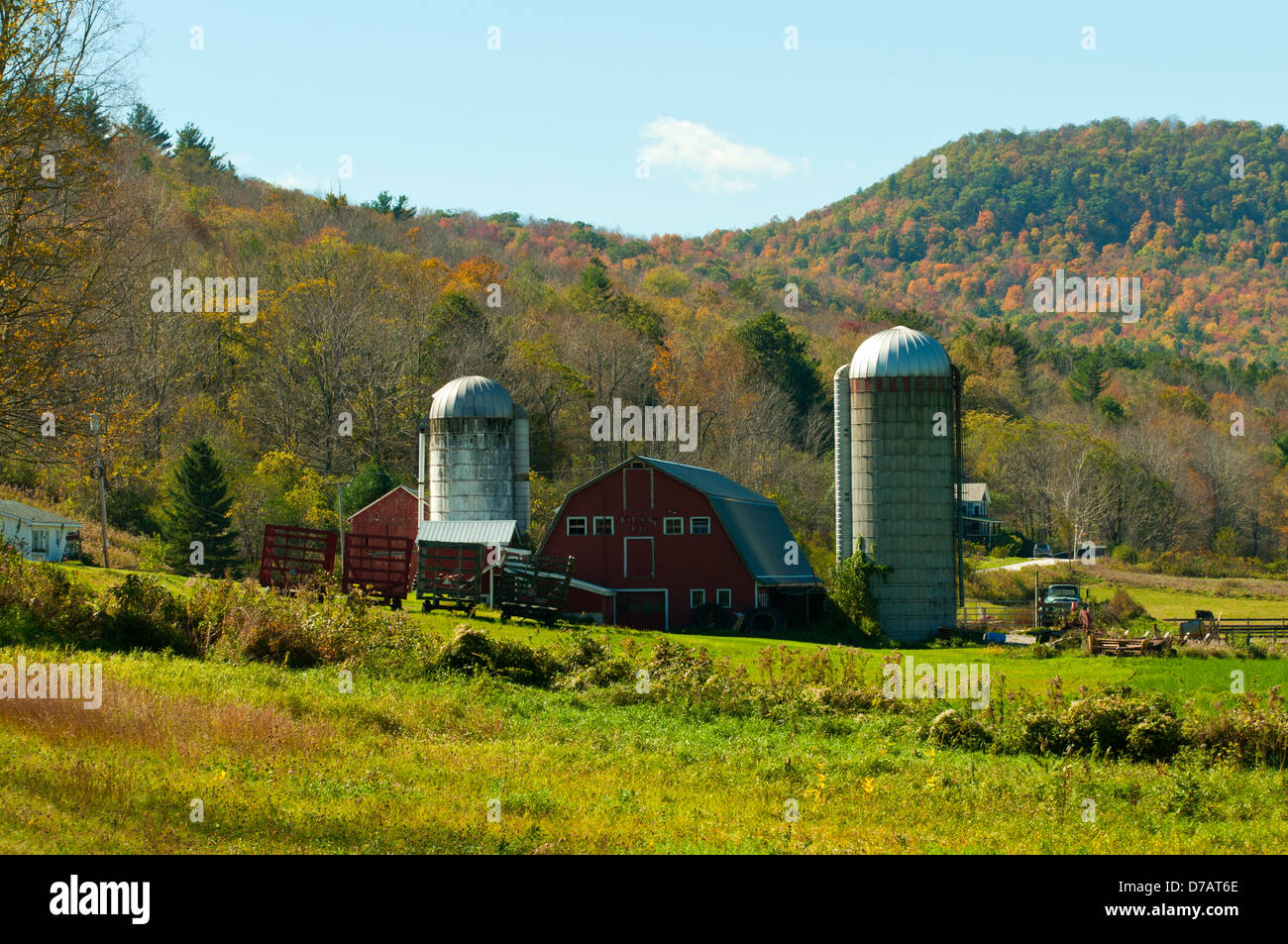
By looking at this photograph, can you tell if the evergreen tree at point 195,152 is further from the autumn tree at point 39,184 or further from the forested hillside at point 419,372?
the autumn tree at point 39,184

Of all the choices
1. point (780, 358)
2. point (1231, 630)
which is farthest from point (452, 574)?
point (780, 358)

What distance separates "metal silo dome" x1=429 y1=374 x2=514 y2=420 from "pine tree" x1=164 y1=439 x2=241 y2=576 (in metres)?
11.7

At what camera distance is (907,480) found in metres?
42.8

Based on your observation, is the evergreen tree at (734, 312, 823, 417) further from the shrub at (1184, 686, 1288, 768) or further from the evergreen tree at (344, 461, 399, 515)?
the shrub at (1184, 686, 1288, 768)

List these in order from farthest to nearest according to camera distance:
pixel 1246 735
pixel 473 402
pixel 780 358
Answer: pixel 780 358, pixel 473 402, pixel 1246 735

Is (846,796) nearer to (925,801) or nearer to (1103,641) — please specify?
(925,801)

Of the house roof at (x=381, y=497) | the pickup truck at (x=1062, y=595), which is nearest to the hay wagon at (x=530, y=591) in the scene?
the house roof at (x=381, y=497)

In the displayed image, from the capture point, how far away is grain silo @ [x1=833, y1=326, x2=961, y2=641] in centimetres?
4231

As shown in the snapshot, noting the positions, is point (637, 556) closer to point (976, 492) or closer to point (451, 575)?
point (451, 575)

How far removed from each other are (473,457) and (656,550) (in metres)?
8.30

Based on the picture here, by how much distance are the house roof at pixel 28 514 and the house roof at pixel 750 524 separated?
2239 cm

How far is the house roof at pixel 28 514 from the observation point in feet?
156

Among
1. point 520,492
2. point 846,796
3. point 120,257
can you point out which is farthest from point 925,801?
point 120,257

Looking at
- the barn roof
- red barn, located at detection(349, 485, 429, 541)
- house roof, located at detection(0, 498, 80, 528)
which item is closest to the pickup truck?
red barn, located at detection(349, 485, 429, 541)
